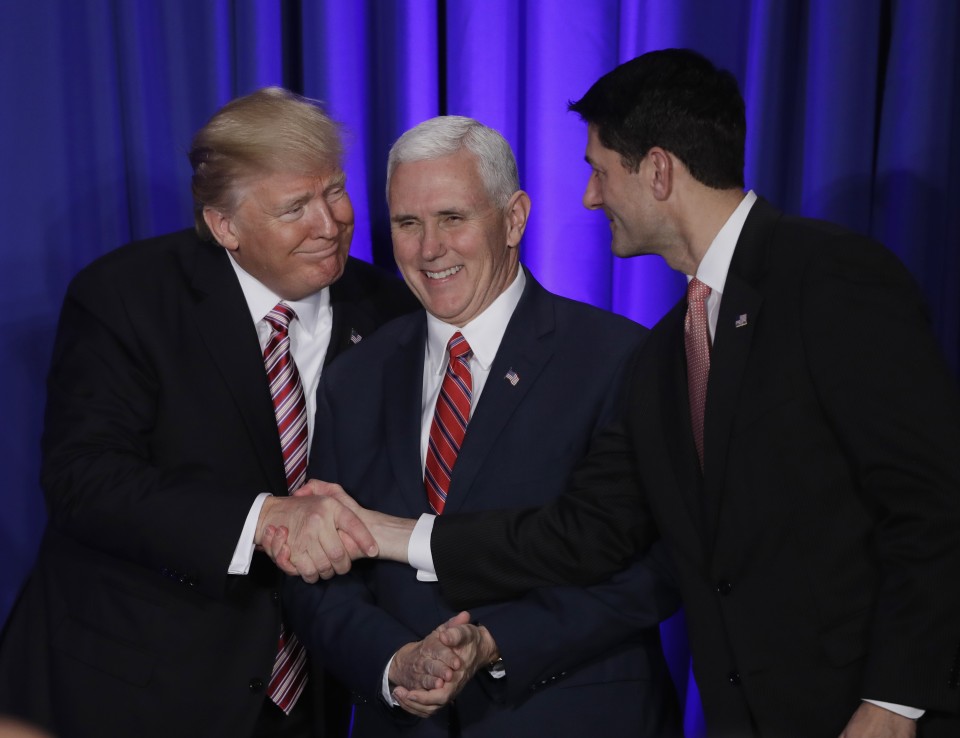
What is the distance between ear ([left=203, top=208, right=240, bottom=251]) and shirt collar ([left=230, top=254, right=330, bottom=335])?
1.7 inches

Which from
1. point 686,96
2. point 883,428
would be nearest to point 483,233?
point 686,96

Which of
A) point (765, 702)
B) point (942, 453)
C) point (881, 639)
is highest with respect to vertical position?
point (942, 453)

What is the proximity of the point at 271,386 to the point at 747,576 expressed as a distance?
3.71 ft

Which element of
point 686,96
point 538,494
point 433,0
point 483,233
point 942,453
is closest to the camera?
point 942,453

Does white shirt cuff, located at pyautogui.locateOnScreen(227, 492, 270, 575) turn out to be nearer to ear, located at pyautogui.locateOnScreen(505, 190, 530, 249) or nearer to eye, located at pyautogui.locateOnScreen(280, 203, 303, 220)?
eye, located at pyautogui.locateOnScreen(280, 203, 303, 220)

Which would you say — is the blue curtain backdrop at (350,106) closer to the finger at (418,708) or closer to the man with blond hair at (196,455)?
the man with blond hair at (196,455)

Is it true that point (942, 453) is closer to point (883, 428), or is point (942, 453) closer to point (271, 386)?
point (883, 428)

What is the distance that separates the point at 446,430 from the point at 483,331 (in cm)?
23

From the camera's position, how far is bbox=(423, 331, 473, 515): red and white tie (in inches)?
90.3

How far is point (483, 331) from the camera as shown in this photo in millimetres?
2389

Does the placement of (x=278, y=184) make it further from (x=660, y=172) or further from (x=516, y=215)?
(x=660, y=172)

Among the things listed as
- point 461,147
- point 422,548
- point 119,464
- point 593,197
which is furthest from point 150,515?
point 593,197

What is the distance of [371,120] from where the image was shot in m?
3.14

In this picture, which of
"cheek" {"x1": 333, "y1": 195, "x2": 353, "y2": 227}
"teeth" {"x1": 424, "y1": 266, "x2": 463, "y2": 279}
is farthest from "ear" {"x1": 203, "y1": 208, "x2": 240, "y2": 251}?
"teeth" {"x1": 424, "y1": 266, "x2": 463, "y2": 279}
